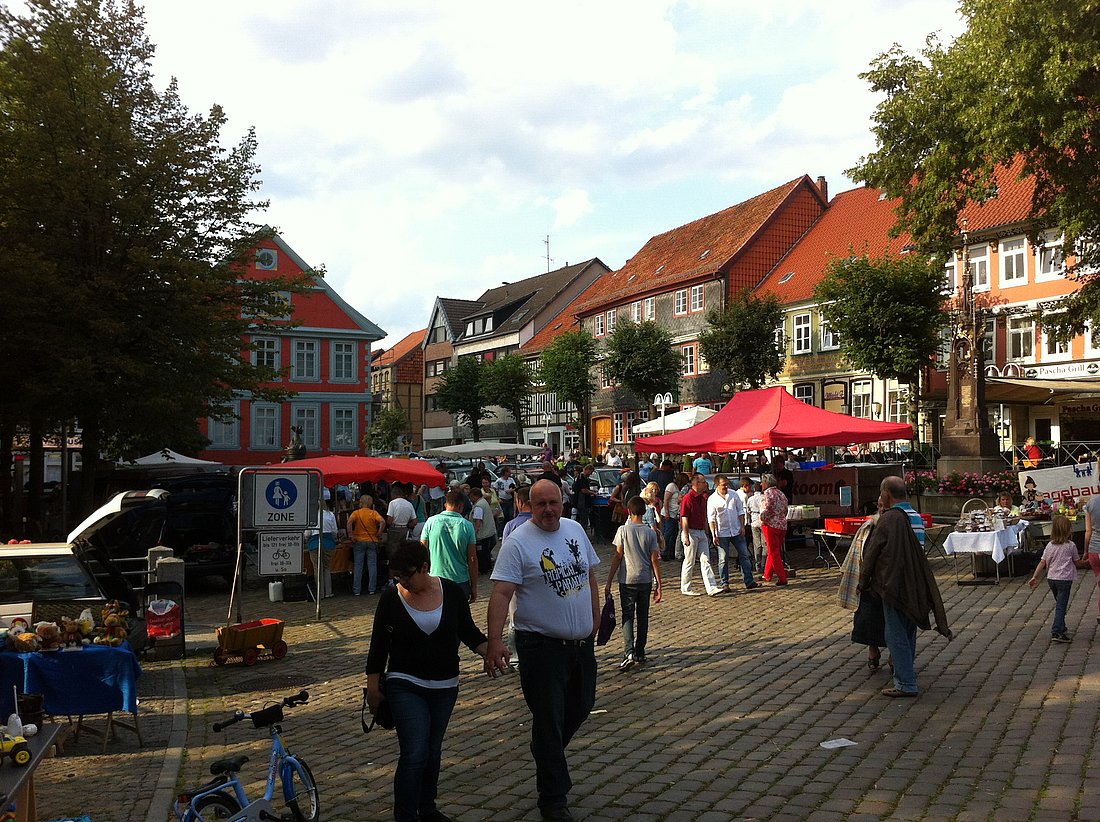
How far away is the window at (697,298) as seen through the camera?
49375 millimetres

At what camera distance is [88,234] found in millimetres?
19656

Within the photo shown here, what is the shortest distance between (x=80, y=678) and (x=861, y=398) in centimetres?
3635

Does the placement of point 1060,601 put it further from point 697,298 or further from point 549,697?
point 697,298

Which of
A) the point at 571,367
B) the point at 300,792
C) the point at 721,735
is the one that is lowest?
the point at 721,735

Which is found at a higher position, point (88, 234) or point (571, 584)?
point (88, 234)

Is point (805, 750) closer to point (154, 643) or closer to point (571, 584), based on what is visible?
point (571, 584)

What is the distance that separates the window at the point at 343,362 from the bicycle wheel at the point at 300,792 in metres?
47.7

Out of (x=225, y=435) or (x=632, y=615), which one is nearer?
(x=632, y=615)

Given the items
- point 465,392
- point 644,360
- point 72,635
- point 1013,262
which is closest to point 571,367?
point 644,360

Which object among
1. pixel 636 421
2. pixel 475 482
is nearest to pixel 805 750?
pixel 475 482

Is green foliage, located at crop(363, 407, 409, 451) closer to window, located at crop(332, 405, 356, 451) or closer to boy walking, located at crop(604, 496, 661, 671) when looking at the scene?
window, located at crop(332, 405, 356, 451)

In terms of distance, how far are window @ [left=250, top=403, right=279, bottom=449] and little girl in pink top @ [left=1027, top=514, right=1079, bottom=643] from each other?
44.4m

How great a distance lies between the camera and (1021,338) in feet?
115

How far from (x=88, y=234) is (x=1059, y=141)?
18763 mm
